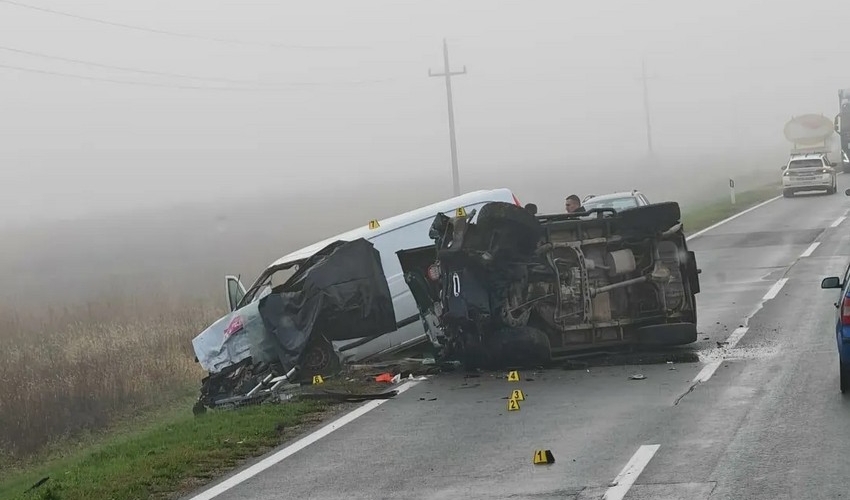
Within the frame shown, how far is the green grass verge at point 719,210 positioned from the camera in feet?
118

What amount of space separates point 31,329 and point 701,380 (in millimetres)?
17844

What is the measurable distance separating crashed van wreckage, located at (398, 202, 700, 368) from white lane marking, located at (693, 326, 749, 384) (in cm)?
74

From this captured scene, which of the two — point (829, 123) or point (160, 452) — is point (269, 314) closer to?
point (160, 452)

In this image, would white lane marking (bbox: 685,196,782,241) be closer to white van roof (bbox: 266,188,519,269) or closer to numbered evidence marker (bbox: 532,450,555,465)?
white van roof (bbox: 266,188,519,269)

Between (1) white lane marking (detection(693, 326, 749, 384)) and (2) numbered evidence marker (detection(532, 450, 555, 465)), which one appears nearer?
(2) numbered evidence marker (detection(532, 450, 555, 465))

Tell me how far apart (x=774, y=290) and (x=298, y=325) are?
8698 millimetres

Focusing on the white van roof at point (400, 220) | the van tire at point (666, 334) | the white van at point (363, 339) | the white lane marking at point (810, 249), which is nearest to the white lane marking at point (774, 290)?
the white lane marking at point (810, 249)

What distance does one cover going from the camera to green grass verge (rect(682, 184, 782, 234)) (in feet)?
118

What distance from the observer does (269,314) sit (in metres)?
14.5

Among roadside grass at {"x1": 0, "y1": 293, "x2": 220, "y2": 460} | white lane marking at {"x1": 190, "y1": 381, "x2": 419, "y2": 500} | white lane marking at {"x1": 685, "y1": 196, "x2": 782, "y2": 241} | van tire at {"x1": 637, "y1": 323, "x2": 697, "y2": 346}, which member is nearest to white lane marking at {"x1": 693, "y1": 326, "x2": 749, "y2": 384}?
van tire at {"x1": 637, "y1": 323, "x2": 697, "y2": 346}

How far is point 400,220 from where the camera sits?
16.3m

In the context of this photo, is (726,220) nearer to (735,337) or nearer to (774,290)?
(774,290)

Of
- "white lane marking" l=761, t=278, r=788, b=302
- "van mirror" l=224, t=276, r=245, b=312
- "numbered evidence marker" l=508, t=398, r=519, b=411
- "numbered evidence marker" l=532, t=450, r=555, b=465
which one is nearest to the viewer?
"numbered evidence marker" l=532, t=450, r=555, b=465

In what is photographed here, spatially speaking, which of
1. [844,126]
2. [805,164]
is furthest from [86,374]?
[844,126]
